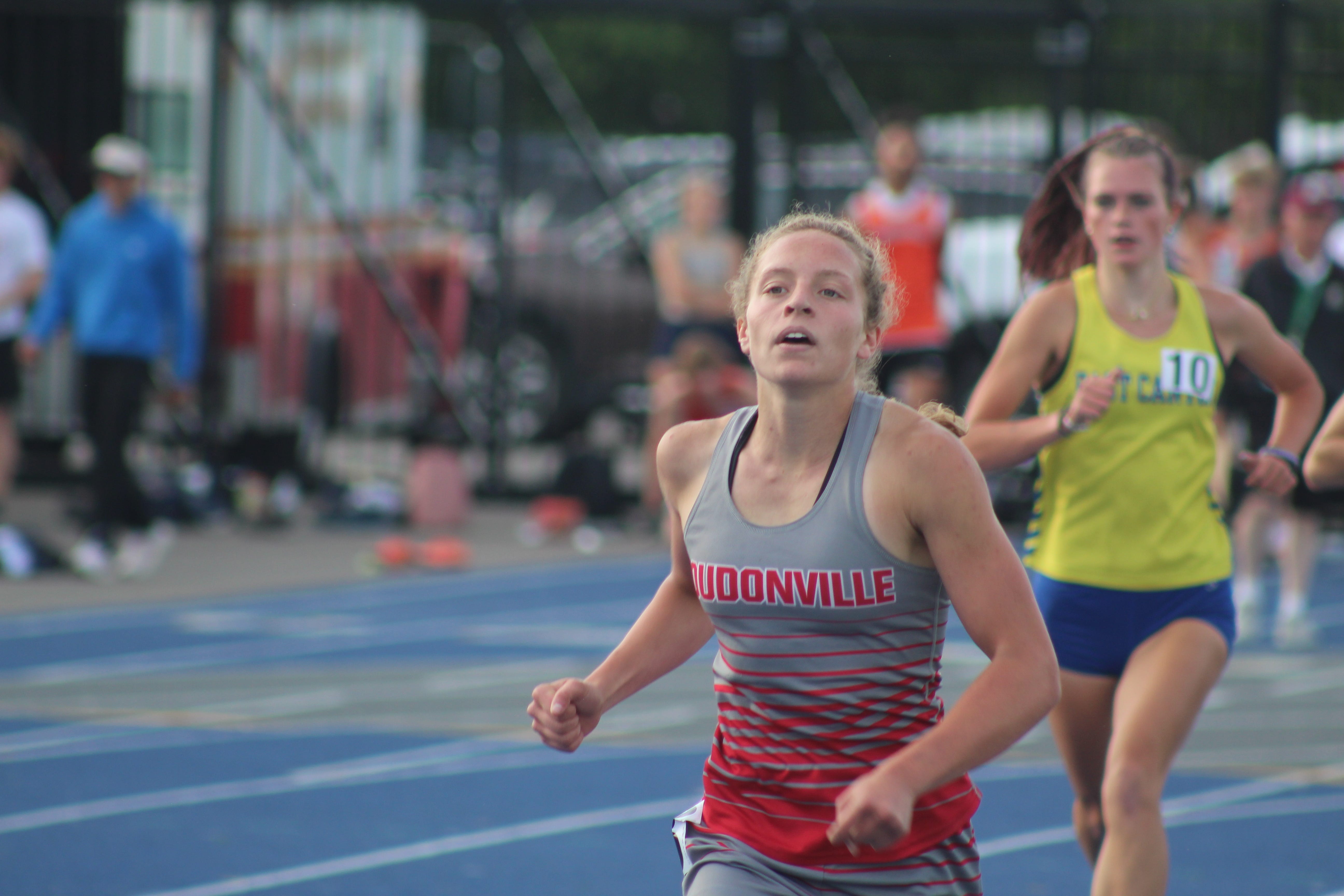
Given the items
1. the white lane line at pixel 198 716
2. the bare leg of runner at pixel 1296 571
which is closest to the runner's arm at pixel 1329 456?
the white lane line at pixel 198 716

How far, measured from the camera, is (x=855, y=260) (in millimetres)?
2803

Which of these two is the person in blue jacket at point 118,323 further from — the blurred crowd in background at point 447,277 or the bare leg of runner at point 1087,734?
the bare leg of runner at point 1087,734

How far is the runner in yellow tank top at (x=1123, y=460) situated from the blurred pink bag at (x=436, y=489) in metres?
8.86

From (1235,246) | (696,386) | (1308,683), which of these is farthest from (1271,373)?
(1235,246)

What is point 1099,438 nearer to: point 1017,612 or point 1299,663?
point 1017,612

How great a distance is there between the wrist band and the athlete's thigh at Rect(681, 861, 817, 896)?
2.00m

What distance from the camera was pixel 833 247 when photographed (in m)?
2.78

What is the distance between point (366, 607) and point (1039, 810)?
4.89m

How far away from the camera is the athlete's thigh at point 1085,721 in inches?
159

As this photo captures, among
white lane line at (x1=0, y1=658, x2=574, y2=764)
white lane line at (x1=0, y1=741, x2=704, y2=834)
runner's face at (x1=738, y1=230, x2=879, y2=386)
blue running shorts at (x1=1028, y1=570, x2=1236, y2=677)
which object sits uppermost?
runner's face at (x1=738, y1=230, x2=879, y2=386)

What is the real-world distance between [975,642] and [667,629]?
629 mm

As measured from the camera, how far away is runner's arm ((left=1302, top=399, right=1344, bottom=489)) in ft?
13.0

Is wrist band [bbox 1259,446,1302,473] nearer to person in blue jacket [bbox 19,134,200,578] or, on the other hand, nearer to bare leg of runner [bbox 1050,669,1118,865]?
bare leg of runner [bbox 1050,669,1118,865]

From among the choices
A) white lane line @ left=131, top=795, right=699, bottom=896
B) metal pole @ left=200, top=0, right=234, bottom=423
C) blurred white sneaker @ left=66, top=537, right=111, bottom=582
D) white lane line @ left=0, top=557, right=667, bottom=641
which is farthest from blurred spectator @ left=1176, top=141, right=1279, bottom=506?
metal pole @ left=200, top=0, right=234, bottom=423
